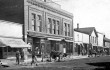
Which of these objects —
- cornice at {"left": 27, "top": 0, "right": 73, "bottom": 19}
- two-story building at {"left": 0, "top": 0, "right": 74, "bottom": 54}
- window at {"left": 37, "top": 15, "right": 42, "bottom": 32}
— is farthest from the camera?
window at {"left": 37, "top": 15, "right": 42, "bottom": 32}

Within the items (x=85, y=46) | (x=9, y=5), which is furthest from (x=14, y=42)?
(x=85, y=46)

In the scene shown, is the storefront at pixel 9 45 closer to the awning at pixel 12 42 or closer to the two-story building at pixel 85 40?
the awning at pixel 12 42

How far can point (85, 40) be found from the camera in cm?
5191

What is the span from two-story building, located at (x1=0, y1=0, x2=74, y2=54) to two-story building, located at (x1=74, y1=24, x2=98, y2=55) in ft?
20.2

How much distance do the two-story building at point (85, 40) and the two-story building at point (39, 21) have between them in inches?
242

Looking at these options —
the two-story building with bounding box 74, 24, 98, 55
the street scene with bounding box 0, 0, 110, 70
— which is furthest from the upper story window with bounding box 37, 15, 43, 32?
the two-story building with bounding box 74, 24, 98, 55

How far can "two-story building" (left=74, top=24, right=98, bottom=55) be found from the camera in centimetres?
4719

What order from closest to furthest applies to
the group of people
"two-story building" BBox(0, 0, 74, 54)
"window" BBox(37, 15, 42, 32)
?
the group of people < "two-story building" BBox(0, 0, 74, 54) < "window" BBox(37, 15, 42, 32)

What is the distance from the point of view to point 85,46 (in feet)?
173

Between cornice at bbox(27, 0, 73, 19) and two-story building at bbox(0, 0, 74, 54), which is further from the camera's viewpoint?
cornice at bbox(27, 0, 73, 19)

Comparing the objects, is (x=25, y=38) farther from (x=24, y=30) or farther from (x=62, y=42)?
(x=62, y=42)

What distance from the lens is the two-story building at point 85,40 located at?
155ft

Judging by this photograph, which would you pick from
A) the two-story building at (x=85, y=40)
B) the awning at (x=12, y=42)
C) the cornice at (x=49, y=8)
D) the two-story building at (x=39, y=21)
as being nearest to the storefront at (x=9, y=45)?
the awning at (x=12, y=42)

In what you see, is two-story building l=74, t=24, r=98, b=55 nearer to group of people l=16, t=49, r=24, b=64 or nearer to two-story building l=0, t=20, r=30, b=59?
two-story building l=0, t=20, r=30, b=59
